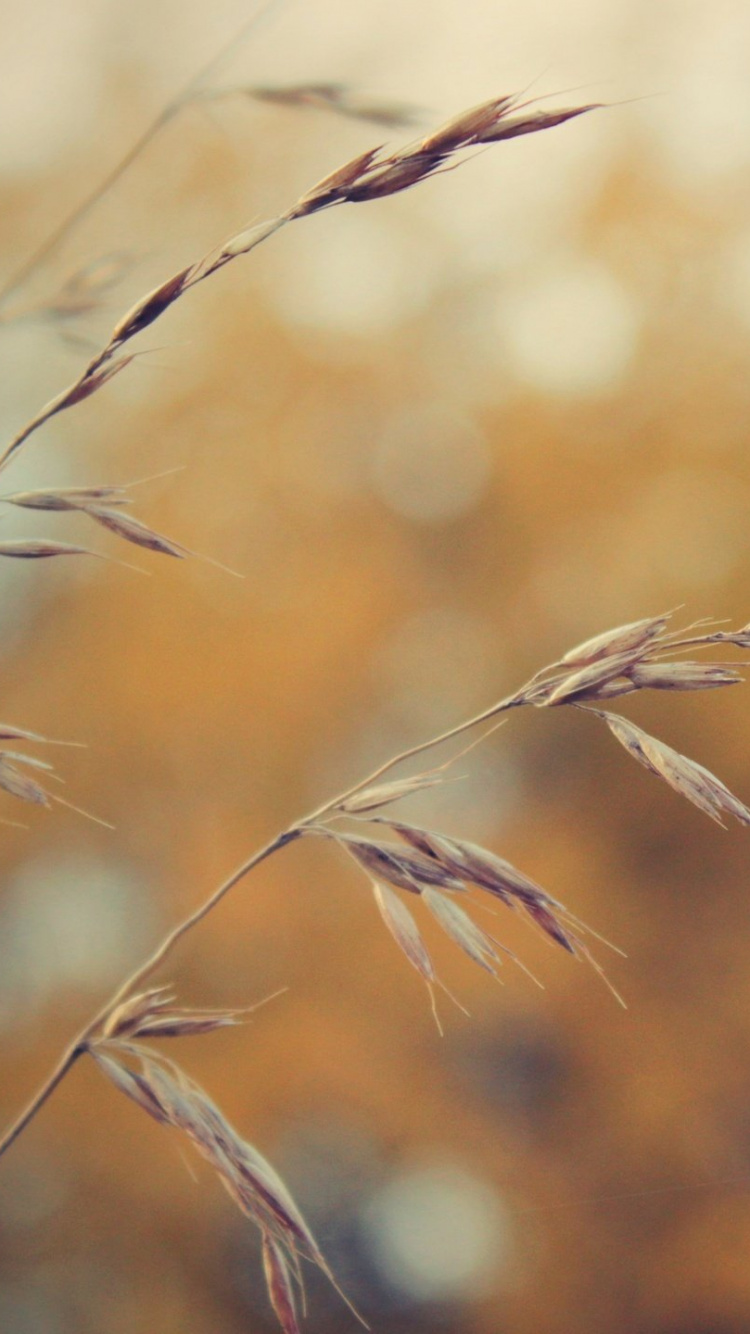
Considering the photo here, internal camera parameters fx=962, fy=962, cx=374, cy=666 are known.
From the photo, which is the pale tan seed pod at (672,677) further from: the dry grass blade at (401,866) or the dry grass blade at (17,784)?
the dry grass blade at (17,784)

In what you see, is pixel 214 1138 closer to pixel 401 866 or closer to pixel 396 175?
pixel 401 866

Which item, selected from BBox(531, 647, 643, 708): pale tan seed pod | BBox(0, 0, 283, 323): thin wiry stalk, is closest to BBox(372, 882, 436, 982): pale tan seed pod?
BBox(531, 647, 643, 708): pale tan seed pod

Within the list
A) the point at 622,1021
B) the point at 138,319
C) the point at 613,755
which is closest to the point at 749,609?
the point at 613,755

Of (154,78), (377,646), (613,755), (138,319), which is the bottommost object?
(613,755)

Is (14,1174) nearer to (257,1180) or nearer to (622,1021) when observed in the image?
(257,1180)

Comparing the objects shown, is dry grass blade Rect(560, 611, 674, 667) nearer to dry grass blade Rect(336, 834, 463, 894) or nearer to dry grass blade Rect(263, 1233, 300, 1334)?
dry grass blade Rect(336, 834, 463, 894)

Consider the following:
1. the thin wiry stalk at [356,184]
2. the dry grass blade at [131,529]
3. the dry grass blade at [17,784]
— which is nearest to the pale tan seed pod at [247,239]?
the thin wiry stalk at [356,184]

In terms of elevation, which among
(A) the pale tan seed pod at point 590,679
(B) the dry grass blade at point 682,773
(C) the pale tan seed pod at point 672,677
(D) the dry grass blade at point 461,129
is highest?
(D) the dry grass blade at point 461,129
